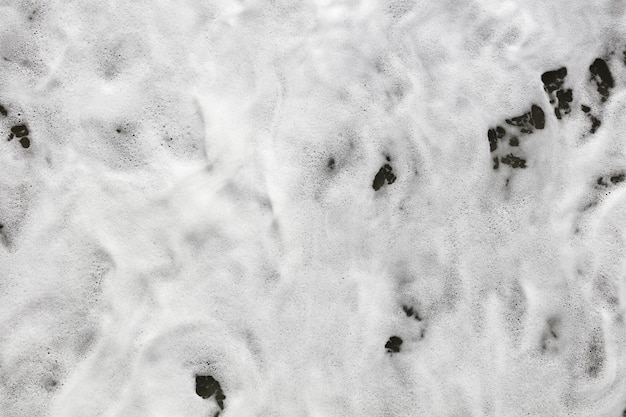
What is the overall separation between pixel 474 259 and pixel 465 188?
0.24 meters

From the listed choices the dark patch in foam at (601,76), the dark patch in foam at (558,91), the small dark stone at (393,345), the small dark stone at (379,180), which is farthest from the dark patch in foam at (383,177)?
the dark patch in foam at (601,76)

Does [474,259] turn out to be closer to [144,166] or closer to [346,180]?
[346,180]

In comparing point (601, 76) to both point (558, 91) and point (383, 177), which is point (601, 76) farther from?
point (383, 177)

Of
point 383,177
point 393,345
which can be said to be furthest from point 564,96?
point 393,345

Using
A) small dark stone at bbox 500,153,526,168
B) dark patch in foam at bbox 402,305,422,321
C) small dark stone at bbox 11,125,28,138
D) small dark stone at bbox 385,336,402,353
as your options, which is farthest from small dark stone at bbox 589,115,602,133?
small dark stone at bbox 11,125,28,138

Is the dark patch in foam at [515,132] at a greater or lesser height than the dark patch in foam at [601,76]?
lesser

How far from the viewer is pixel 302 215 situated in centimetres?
167

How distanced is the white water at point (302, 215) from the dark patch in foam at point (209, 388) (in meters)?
0.02

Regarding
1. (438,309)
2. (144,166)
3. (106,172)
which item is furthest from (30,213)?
(438,309)

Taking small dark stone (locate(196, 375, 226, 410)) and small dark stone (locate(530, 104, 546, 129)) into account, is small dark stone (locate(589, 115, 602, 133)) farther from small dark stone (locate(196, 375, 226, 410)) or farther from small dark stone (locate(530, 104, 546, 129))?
small dark stone (locate(196, 375, 226, 410))

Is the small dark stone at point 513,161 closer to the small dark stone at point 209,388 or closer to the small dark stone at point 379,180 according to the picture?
the small dark stone at point 379,180

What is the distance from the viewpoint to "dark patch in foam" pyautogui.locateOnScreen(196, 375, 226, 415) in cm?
159

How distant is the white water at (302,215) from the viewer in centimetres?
159

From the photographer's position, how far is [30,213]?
160cm
